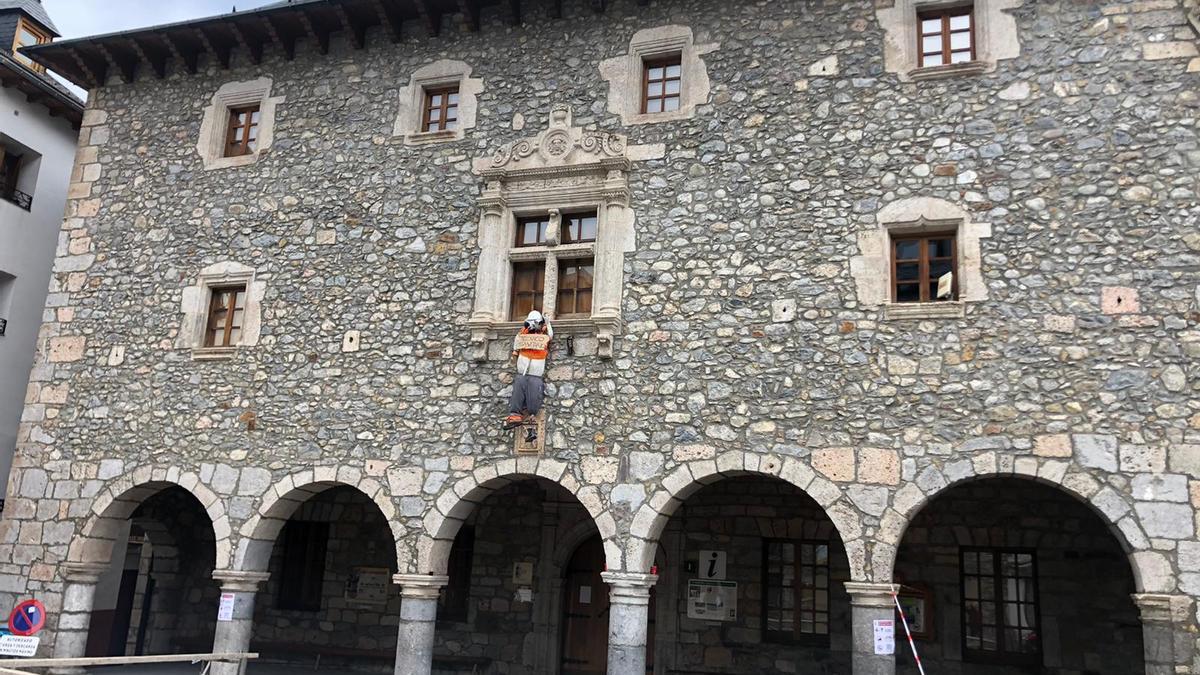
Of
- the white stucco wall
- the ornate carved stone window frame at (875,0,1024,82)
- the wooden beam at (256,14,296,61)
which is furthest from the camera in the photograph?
the white stucco wall

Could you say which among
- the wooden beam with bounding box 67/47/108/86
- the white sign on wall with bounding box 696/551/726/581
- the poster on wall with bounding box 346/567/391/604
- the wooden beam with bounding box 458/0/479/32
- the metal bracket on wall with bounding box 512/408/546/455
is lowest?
the poster on wall with bounding box 346/567/391/604

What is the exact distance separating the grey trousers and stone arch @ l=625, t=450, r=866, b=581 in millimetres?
1500

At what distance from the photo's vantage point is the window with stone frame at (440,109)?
35.9 ft

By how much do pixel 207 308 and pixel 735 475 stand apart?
667cm

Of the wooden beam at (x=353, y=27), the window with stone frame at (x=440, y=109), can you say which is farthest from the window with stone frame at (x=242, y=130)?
the window with stone frame at (x=440, y=109)

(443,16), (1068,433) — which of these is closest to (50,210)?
(443,16)

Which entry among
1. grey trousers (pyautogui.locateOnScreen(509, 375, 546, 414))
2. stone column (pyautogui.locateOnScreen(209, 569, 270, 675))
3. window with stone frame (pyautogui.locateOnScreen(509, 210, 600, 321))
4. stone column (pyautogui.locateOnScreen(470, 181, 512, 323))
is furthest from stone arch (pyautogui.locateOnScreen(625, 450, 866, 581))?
stone column (pyautogui.locateOnScreen(209, 569, 270, 675))

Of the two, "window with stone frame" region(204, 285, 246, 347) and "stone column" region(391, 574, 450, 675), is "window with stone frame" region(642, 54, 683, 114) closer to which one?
"window with stone frame" region(204, 285, 246, 347)

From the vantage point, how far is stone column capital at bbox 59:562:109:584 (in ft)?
35.2

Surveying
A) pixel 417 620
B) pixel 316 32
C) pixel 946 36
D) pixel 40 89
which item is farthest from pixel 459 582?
pixel 40 89

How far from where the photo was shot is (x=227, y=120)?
1189 centimetres

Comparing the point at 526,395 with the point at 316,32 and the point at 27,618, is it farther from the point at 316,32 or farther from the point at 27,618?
the point at 316,32

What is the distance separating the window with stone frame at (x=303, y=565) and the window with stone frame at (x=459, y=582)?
190 centimetres

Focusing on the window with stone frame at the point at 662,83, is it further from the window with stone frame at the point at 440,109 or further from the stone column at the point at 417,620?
the stone column at the point at 417,620
